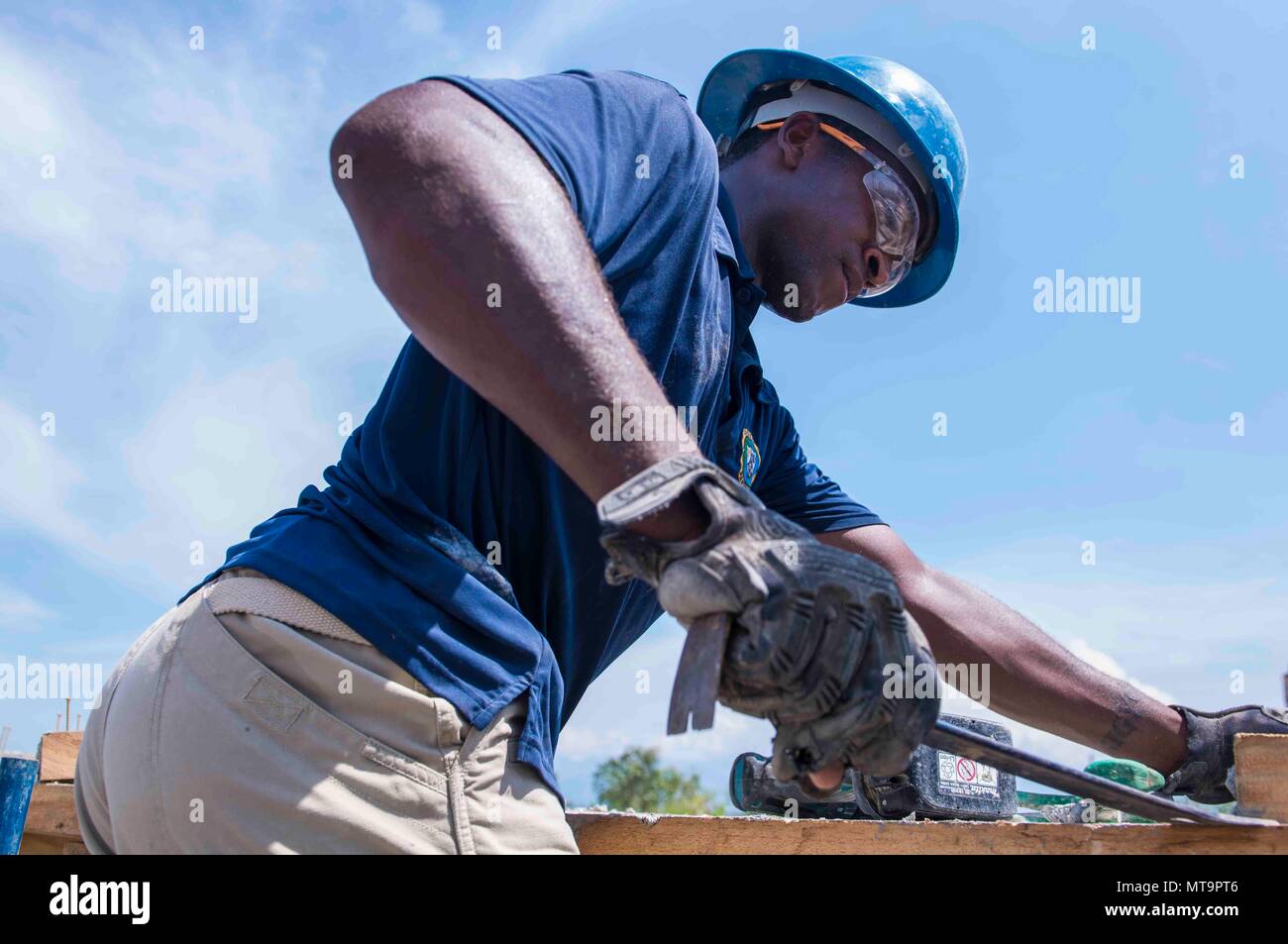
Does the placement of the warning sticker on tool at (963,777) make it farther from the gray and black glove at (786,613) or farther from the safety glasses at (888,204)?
the gray and black glove at (786,613)

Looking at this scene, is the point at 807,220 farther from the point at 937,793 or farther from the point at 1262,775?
the point at 1262,775

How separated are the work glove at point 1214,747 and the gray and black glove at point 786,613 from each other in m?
1.91

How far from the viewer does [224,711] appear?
1.78m

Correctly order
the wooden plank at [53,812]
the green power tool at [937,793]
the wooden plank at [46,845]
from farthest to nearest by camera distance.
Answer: the wooden plank at [46,845], the wooden plank at [53,812], the green power tool at [937,793]

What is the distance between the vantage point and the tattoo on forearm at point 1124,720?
3068 millimetres

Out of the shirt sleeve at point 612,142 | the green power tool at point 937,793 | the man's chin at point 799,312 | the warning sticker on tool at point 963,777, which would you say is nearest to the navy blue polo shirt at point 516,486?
the shirt sleeve at point 612,142

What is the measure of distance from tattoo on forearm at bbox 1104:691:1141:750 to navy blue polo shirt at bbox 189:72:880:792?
1552 mm

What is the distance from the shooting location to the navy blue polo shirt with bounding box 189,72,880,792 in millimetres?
1838

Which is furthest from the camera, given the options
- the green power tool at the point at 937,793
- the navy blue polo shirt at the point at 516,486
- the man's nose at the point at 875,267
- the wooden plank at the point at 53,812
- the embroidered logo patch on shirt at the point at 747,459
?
the wooden plank at the point at 53,812

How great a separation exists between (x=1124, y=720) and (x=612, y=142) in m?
2.13

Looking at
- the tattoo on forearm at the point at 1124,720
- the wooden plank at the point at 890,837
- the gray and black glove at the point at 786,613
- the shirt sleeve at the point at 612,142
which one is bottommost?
the wooden plank at the point at 890,837

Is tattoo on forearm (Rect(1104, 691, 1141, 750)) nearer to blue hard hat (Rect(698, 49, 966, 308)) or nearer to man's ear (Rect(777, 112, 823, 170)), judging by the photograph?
blue hard hat (Rect(698, 49, 966, 308))

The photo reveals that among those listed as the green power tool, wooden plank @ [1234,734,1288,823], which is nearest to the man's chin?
the green power tool
